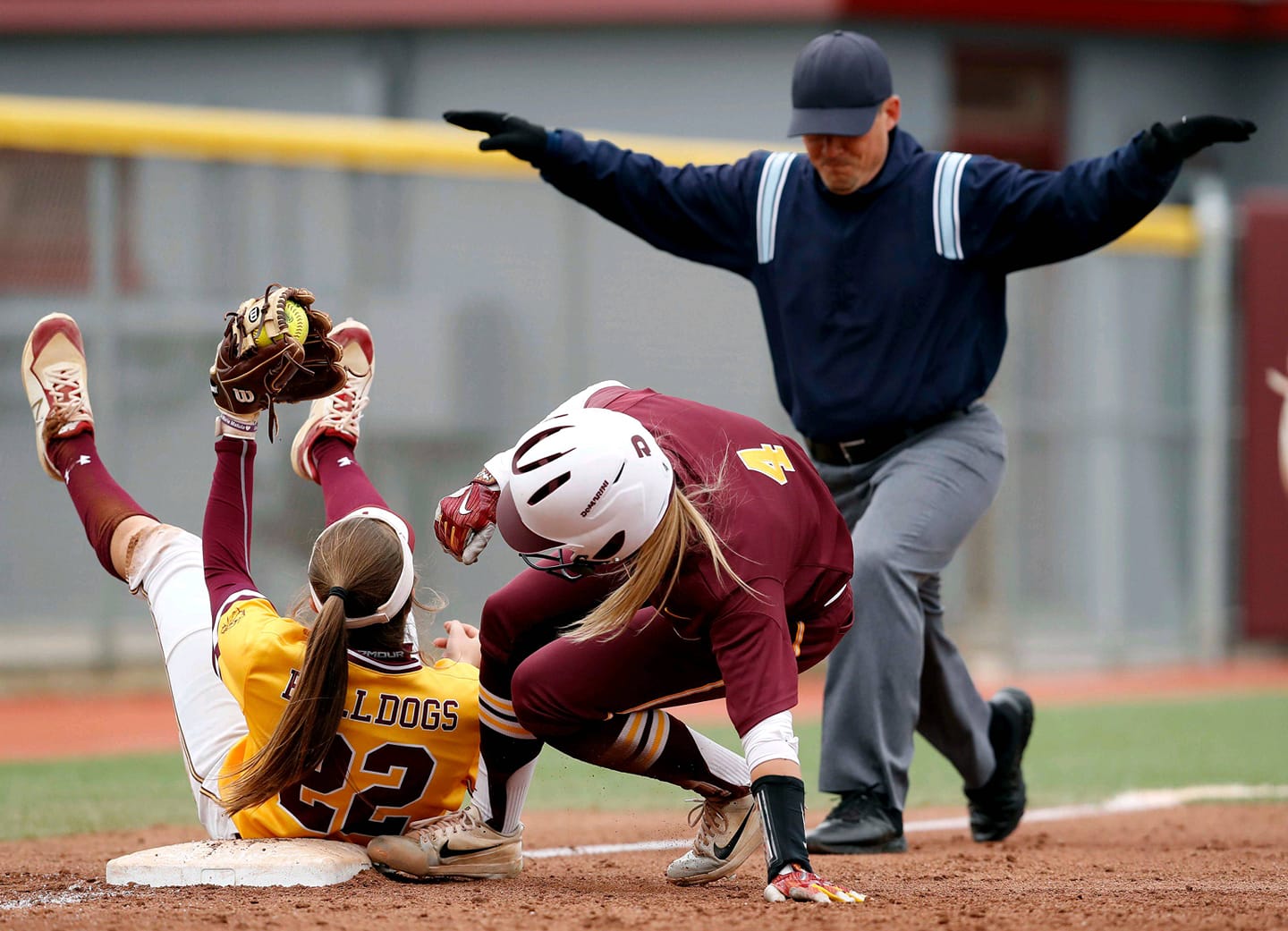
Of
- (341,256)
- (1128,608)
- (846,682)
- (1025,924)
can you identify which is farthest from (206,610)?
(1128,608)

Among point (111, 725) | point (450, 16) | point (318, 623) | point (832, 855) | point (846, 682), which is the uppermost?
point (450, 16)

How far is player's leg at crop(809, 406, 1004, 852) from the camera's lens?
459cm

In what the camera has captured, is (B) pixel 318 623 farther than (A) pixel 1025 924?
Yes

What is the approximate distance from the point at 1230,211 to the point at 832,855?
9.83 m

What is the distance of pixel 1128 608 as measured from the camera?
40.8 ft

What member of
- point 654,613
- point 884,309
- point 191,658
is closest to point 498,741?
point 654,613

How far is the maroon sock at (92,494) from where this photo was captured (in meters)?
4.76

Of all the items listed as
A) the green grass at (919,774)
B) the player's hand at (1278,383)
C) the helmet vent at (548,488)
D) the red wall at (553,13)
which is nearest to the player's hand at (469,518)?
the helmet vent at (548,488)

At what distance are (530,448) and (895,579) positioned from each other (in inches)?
59.7

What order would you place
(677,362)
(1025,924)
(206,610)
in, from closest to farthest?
(1025,924) → (206,610) → (677,362)

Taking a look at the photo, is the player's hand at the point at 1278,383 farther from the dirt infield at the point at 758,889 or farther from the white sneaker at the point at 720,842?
the white sneaker at the point at 720,842

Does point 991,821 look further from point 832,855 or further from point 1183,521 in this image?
point 1183,521

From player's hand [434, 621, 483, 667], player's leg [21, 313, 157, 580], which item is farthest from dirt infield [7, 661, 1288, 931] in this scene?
player's leg [21, 313, 157, 580]

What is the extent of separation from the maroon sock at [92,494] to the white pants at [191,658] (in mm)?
114
